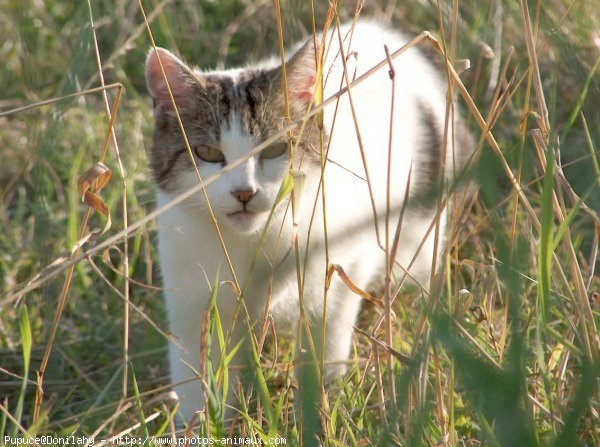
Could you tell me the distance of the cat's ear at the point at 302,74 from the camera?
1.87 meters

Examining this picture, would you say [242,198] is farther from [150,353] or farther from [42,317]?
[42,317]

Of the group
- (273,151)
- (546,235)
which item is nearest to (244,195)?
(273,151)

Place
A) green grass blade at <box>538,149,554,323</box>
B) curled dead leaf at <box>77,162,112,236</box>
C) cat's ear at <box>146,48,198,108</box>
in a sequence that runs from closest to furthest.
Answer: green grass blade at <box>538,149,554,323</box>, curled dead leaf at <box>77,162,112,236</box>, cat's ear at <box>146,48,198,108</box>

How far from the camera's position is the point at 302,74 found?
75.6 inches

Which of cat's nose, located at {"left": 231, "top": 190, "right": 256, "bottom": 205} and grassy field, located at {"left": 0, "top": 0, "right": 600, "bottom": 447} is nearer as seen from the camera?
grassy field, located at {"left": 0, "top": 0, "right": 600, "bottom": 447}

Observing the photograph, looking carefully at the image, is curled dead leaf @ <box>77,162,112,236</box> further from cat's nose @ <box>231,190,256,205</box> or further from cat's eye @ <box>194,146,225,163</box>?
cat's eye @ <box>194,146,225,163</box>

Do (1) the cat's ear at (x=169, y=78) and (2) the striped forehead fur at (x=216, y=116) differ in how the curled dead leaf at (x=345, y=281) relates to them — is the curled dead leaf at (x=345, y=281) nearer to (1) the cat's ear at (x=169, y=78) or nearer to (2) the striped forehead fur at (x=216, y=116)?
(2) the striped forehead fur at (x=216, y=116)

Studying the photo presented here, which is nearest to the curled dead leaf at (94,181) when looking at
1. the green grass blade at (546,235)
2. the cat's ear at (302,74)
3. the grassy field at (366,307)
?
the grassy field at (366,307)

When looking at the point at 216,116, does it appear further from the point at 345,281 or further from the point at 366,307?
the point at 366,307

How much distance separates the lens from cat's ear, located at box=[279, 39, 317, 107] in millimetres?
Result: 1866

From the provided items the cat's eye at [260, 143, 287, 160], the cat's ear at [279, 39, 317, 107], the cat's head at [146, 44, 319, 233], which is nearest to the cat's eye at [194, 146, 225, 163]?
the cat's head at [146, 44, 319, 233]

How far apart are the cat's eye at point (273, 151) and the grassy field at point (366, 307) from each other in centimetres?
24

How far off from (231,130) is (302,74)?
22 centimetres

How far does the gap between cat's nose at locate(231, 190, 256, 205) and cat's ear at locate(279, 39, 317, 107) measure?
11.1 inches
